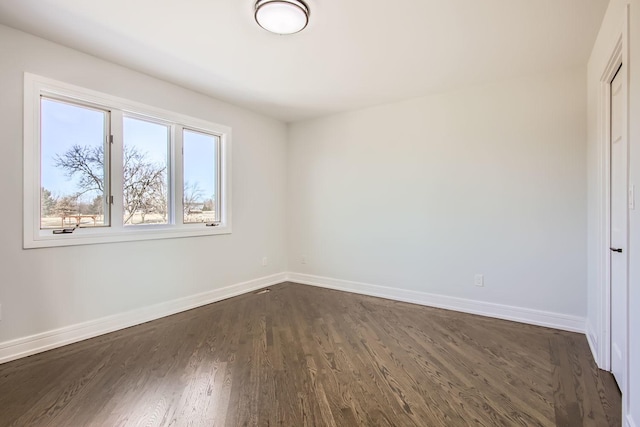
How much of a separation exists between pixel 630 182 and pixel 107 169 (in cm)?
390

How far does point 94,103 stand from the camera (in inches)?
114

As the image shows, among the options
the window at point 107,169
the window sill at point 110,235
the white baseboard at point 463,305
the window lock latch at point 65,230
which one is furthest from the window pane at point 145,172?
the white baseboard at point 463,305

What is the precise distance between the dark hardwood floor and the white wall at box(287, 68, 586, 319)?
68cm

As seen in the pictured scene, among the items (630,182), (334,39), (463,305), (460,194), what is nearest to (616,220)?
(630,182)

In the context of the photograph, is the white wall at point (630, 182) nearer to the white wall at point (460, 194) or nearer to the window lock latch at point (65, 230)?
the white wall at point (460, 194)

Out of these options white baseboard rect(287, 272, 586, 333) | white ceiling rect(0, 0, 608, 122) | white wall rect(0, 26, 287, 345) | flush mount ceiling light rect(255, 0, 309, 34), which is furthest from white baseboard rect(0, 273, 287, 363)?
flush mount ceiling light rect(255, 0, 309, 34)

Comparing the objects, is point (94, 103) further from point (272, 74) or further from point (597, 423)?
point (597, 423)

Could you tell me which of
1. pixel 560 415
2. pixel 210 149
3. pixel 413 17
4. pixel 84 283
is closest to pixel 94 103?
pixel 210 149

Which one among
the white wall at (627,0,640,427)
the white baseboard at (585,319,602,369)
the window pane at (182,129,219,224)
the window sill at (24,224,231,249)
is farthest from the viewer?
the window pane at (182,129,219,224)

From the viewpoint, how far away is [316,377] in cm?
216

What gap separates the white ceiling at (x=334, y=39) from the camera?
7.13 feet

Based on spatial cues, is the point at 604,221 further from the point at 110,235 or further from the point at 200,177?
the point at 110,235

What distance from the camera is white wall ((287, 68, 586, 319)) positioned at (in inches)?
120

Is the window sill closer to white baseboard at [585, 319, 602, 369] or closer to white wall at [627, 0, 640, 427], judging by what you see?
white wall at [627, 0, 640, 427]
